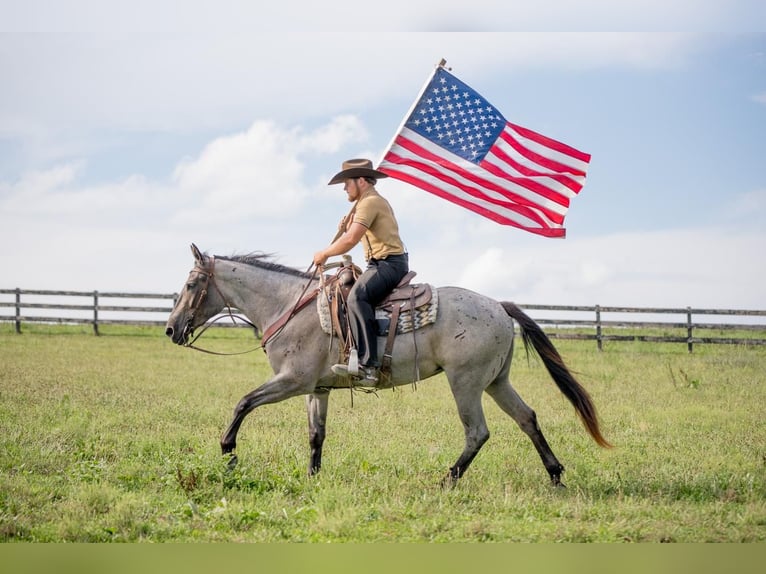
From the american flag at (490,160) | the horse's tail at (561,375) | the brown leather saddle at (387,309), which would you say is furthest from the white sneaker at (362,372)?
the american flag at (490,160)

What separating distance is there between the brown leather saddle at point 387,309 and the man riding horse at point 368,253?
0.08m

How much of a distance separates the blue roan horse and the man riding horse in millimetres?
272

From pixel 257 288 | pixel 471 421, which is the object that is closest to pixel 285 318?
pixel 257 288

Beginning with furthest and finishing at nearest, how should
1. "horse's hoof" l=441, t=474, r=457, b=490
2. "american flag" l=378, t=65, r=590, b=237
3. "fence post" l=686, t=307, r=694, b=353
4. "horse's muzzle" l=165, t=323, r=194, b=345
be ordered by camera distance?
1. "fence post" l=686, t=307, r=694, b=353
2. "american flag" l=378, t=65, r=590, b=237
3. "horse's muzzle" l=165, t=323, r=194, b=345
4. "horse's hoof" l=441, t=474, r=457, b=490

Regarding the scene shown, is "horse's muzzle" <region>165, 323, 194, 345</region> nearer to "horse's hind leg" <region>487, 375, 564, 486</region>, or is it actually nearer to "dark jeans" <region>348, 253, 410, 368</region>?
"dark jeans" <region>348, 253, 410, 368</region>

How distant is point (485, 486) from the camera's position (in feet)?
24.3

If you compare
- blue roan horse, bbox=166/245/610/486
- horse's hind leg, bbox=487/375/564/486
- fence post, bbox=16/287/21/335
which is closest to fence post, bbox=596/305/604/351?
Result: blue roan horse, bbox=166/245/610/486

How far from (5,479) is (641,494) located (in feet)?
20.7

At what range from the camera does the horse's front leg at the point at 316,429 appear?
26.5ft

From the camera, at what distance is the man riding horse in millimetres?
7652

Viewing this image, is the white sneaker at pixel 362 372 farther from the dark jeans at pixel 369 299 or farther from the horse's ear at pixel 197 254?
the horse's ear at pixel 197 254

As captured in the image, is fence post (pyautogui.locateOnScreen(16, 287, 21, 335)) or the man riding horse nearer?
the man riding horse

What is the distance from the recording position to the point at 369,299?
305 inches

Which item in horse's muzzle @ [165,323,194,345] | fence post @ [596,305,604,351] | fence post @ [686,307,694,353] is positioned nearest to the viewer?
horse's muzzle @ [165,323,194,345]
